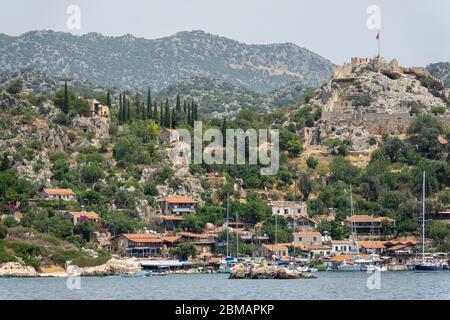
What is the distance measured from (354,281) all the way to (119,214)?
2414cm

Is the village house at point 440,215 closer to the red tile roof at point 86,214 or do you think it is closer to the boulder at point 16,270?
the red tile roof at point 86,214

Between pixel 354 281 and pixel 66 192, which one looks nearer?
pixel 354 281

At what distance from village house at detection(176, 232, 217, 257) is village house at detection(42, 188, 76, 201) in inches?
309

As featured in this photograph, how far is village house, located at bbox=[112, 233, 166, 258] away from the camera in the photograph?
72.3 meters

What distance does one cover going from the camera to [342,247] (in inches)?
3019

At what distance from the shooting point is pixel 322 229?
79.4 meters

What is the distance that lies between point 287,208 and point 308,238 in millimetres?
4997

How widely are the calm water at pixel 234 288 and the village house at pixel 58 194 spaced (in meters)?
17.0

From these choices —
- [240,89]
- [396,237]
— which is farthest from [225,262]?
[240,89]

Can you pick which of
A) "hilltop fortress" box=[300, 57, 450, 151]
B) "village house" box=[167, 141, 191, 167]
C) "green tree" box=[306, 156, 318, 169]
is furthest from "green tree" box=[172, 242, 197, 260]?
"hilltop fortress" box=[300, 57, 450, 151]

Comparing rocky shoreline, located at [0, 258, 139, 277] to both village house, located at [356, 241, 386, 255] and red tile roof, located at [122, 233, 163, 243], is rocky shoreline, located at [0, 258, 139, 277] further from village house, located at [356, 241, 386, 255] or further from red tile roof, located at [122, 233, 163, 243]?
village house, located at [356, 241, 386, 255]

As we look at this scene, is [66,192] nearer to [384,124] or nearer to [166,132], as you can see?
[166,132]
